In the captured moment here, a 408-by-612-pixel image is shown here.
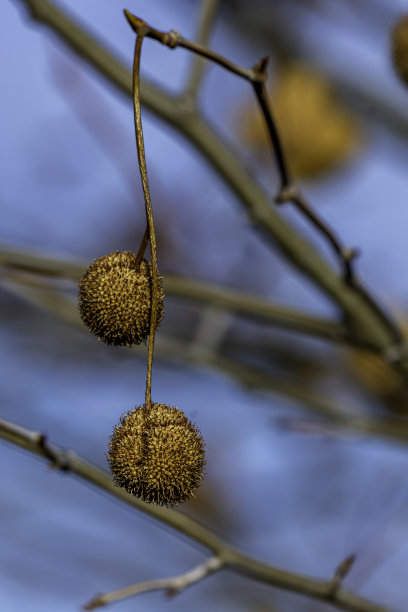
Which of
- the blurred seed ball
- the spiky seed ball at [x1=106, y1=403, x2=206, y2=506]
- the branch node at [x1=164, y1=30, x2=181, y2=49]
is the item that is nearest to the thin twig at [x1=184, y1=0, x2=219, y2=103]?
the branch node at [x1=164, y1=30, x2=181, y2=49]

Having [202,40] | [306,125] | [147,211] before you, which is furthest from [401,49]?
[306,125]

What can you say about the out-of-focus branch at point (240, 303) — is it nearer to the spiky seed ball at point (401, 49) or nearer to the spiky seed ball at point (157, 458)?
the spiky seed ball at point (401, 49)

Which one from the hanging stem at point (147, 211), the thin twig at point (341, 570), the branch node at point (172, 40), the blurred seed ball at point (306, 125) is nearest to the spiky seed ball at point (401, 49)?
the branch node at point (172, 40)

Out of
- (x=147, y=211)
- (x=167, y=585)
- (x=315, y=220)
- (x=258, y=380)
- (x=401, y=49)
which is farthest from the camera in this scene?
(x=258, y=380)

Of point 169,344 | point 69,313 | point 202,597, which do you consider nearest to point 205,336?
point 169,344

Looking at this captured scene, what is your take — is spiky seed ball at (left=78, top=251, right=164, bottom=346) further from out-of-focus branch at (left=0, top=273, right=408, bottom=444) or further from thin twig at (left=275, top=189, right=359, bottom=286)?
out-of-focus branch at (left=0, top=273, right=408, bottom=444)

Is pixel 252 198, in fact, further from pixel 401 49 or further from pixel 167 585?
pixel 167 585
